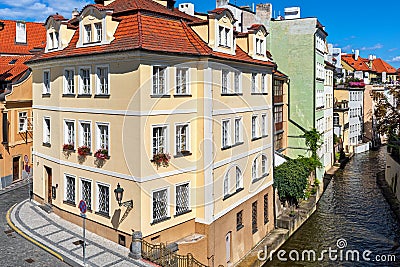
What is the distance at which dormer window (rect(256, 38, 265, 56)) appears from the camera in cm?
2433

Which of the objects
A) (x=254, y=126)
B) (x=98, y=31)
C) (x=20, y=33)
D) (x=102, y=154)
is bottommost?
(x=102, y=154)

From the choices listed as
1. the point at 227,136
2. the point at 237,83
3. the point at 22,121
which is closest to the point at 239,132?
the point at 227,136

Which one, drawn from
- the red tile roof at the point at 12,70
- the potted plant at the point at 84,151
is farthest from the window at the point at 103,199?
the red tile roof at the point at 12,70

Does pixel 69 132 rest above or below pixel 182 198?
above

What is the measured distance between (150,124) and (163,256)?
5177 millimetres

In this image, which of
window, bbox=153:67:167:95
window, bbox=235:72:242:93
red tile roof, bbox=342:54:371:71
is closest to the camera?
window, bbox=153:67:167:95

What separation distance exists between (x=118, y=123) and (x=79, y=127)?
2943 millimetres

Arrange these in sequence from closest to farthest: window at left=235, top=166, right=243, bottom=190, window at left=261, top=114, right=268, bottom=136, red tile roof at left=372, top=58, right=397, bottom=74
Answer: window at left=235, top=166, right=243, bottom=190
window at left=261, top=114, right=268, bottom=136
red tile roof at left=372, top=58, right=397, bottom=74

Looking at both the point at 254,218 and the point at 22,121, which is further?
the point at 22,121

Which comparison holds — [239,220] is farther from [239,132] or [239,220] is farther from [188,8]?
[188,8]

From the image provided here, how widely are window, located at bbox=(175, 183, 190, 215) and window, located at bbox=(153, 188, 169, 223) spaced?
2.31ft

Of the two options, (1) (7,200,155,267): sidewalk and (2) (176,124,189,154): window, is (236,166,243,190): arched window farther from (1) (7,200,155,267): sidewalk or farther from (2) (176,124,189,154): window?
(1) (7,200,155,267): sidewalk

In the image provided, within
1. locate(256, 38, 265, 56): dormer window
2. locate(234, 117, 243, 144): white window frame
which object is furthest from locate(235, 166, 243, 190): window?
locate(256, 38, 265, 56): dormer window

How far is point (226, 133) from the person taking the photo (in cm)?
2070
